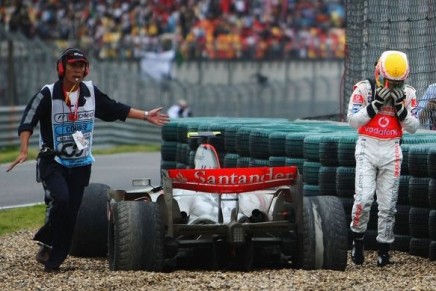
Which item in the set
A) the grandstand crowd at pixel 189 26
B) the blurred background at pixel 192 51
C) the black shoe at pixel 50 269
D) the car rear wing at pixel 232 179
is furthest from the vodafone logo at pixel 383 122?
the grandstand crowd at pixel 189 26

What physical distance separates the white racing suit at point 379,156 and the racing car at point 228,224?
56 centimetres

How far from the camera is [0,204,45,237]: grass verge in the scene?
45.5ft

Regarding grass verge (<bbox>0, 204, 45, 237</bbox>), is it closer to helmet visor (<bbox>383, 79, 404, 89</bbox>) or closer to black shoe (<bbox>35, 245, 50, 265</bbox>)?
black shoe (<bbox>35, 245, 50, 265</bbox>)

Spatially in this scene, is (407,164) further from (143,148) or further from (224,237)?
(143,148)

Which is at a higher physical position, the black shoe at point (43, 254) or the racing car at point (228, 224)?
the racing car at point (228, 224)

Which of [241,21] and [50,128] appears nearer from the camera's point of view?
[50,128]

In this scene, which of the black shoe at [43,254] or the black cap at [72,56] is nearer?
the black cap at [72,56]

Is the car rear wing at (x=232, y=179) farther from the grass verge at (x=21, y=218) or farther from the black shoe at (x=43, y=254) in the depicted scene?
the grass verge at (x=21, y=218)

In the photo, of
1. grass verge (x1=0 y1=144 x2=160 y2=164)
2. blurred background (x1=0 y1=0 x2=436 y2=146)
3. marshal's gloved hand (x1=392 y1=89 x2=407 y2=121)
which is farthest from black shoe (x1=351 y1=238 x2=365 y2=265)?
blurred background (x1=0 y1=0 x2=436 y2=146)

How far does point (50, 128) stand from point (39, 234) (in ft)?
2.69

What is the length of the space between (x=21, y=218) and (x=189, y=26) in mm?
20171

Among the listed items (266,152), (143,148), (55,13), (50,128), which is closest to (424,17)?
(266,152)

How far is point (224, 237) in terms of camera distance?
908cm

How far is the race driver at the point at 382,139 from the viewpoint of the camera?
9945 millimetres
